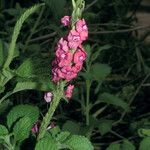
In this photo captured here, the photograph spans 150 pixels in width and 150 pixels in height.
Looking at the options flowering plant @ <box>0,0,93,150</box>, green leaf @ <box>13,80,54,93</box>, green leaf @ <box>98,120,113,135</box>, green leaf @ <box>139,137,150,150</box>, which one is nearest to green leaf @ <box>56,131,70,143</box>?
flowering plant @ <box>0,0,93,150</box>

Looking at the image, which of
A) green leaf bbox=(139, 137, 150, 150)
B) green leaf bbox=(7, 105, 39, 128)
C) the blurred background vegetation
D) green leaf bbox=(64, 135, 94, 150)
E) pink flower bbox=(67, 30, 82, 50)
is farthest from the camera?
the blurred background vegetation

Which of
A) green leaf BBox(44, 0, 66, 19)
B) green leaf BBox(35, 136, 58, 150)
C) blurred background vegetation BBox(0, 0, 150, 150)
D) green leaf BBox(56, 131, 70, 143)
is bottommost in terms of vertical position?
blurred background vegetation BBox(0, 0, 150, 150)

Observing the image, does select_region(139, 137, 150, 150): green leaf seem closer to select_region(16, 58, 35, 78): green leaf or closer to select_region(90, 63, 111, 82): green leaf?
select_region(90, 63, 111, 82): green leaf

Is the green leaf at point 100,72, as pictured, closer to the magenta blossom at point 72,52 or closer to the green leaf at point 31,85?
the green leaf at point 31,85

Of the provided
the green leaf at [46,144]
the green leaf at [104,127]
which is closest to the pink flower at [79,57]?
the green leaf at [46,144]

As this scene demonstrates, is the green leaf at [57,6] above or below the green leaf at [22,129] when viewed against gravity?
above

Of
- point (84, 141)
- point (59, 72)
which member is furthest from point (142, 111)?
point (59, 72)

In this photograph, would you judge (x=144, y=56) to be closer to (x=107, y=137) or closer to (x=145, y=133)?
(x=107, y=137)
